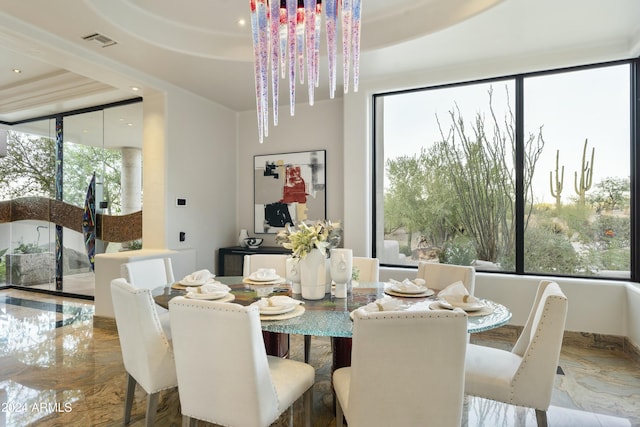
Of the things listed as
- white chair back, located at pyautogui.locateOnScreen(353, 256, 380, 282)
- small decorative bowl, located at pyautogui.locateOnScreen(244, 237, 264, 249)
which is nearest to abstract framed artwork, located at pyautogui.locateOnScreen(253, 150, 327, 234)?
small decorative bowl, located at pyautogui.locateOnScreen(244, 237, 264, 249)

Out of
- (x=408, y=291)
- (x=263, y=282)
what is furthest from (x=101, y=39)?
(x=408, y=291)

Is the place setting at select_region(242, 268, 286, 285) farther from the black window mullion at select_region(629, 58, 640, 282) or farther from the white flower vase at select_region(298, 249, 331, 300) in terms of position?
the black window mullion at select_region(629, 58, 640, 282)

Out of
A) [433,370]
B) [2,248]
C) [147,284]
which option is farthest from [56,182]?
[433,370]

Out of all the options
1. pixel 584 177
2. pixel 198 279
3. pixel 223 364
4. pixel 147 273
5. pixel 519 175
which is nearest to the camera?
pixel 223 364

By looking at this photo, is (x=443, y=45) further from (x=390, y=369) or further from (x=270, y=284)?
(x=390, y=369)

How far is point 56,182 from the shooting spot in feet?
18.2

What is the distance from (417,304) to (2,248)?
281 inches

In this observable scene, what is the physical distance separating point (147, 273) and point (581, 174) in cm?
400

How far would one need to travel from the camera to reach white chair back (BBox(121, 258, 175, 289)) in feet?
8.69

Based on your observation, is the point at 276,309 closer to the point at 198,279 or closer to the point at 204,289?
the point at 204,289

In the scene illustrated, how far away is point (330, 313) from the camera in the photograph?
1.91 m

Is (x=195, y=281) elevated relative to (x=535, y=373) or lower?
elevated

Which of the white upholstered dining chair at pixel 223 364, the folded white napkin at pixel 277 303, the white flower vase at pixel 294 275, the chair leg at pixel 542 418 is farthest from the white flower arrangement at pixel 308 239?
the chair leg at pixel 542 418

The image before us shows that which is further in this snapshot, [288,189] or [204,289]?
[288,189]
